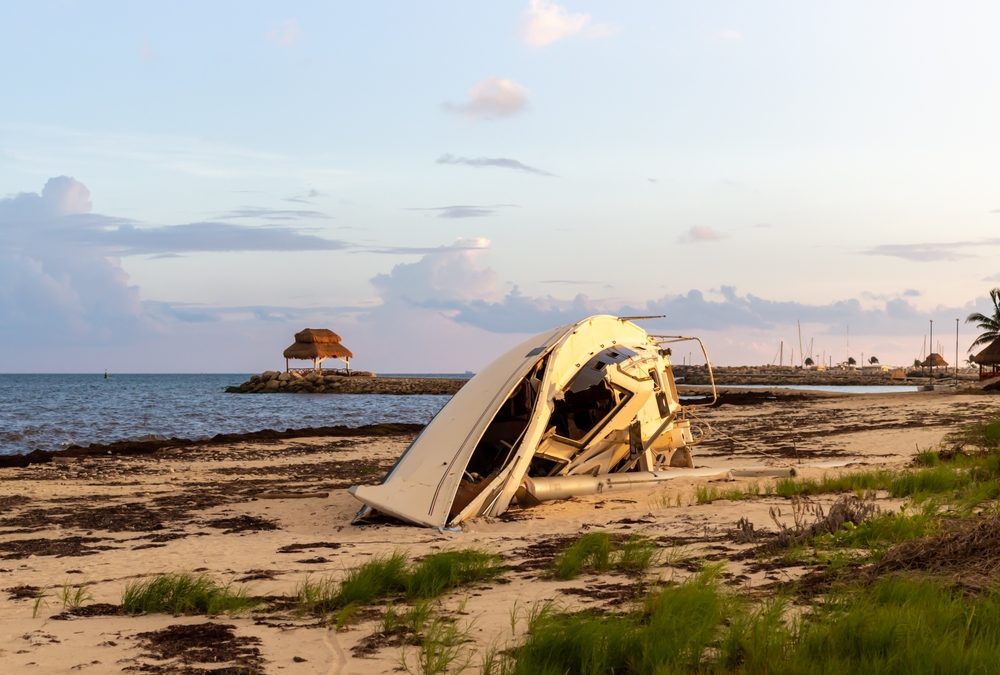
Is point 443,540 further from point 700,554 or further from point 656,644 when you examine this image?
point 656,644

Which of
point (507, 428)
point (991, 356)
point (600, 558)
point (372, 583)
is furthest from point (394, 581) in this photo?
point (991, 356)

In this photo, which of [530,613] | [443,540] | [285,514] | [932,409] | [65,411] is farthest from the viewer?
[65,411]

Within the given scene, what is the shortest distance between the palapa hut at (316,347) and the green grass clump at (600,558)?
78923mm

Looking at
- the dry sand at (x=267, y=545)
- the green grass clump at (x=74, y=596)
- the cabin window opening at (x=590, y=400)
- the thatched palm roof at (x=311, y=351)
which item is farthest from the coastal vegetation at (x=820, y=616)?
the thatched palm roof at (x=311, y=351)

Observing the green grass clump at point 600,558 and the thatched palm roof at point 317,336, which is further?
the thatched palm roof at point 317,336

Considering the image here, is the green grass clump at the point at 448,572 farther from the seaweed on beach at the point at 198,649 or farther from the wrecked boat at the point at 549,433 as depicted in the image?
the wrecked boat at the point at 549,433

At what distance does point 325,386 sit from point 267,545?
73885mm

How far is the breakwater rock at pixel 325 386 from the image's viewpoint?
265 feet

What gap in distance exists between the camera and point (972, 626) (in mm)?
4965

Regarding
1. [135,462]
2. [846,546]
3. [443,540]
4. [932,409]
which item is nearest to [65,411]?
[135,462]

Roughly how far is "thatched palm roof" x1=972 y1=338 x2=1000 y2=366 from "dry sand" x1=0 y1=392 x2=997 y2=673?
3301 centimetres

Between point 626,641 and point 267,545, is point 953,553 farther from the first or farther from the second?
point 267,545

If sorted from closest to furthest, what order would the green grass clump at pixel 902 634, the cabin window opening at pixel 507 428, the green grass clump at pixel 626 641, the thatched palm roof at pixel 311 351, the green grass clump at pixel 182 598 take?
the green grass clump at pixel 902 634 → the green grass clump at pixel 626 641 → the green grass clump at pixel 182 598 → the cabin window opening at pixel 507 428 → the thatched palm roof at pixel 311 351

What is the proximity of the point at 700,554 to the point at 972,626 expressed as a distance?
261 centimetres
